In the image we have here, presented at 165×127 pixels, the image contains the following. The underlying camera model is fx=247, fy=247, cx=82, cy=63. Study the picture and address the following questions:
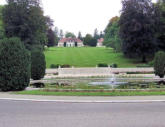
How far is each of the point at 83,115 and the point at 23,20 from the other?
1827 inches

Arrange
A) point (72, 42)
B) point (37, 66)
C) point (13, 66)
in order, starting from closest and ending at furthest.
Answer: point (13, 66) → point (37, 66) → point (72, 42)

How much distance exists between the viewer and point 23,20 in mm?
51969

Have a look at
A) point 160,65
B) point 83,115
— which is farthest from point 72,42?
point 83,115

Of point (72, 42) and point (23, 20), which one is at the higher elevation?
point (23, 20)

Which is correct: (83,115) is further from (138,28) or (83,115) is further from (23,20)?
(23,20)

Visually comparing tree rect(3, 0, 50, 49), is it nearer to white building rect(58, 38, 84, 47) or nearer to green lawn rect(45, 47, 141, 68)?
green lawn rect(45, 47, 141, 68)

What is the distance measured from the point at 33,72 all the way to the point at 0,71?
10.6m

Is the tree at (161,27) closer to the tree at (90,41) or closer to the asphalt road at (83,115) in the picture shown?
the asphalt road at (83,115)

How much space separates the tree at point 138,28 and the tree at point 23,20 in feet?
61.6

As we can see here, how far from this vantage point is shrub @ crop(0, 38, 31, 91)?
15.6 meters

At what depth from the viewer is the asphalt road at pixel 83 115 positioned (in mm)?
7430

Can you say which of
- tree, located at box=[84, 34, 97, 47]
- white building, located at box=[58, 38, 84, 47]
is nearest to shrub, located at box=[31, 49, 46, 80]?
tree, located at box=[84, 34, 97, 47]

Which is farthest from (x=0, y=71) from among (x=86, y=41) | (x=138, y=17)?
(x=86, y=41)

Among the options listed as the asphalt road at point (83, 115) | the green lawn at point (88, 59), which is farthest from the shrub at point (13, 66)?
the green lawn at point (88, 59)
